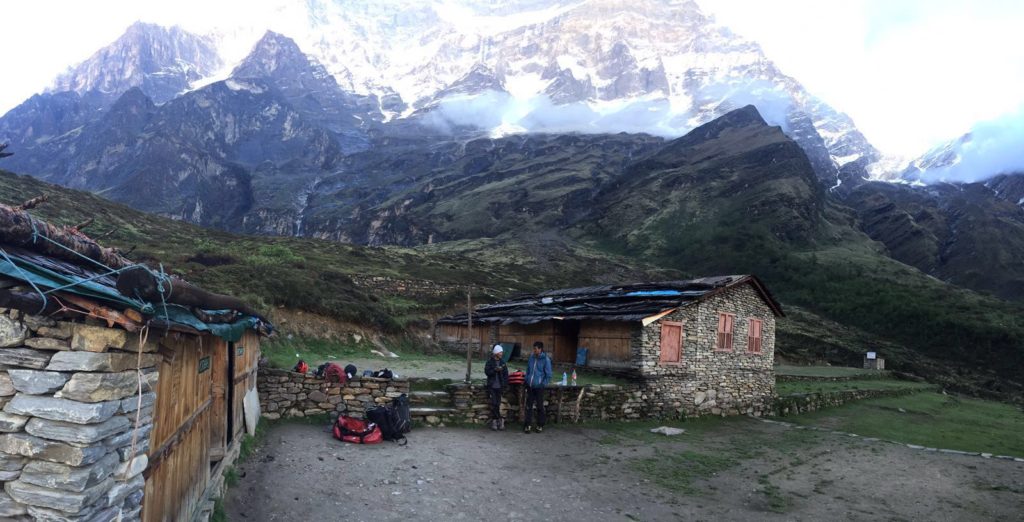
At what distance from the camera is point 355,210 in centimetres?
17950

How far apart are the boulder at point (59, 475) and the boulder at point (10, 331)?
86 centimetres

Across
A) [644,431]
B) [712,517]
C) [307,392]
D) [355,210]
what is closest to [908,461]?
[644,431]

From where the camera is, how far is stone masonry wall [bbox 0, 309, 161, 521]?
391 centimetres

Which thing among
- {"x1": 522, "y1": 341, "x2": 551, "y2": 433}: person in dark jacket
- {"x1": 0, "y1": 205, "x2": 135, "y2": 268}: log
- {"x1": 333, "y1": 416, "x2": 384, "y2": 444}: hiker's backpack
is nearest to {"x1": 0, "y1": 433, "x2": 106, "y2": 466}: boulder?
{"x1": 0, "y1": 205, "x2": 135, "y2": 268}: log

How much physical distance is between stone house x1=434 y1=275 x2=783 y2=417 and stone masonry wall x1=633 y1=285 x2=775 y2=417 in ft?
0.12

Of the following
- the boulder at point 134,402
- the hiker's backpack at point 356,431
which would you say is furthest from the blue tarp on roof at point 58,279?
the hiker's backpack at point 356,431

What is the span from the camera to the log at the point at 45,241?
4172 millimetres

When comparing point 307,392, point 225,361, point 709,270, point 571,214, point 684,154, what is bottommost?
point 307,392

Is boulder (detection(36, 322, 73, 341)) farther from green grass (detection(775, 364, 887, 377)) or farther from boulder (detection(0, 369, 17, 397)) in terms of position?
green grass (detection(775, 364, 887, 377))

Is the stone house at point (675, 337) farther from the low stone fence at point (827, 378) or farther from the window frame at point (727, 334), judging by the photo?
the low stone fence at point (827, 378)

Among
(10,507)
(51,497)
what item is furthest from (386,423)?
(51,497)

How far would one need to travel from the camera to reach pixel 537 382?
15.1m

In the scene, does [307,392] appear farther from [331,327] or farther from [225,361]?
[331,327]

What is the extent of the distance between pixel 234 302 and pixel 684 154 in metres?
177
